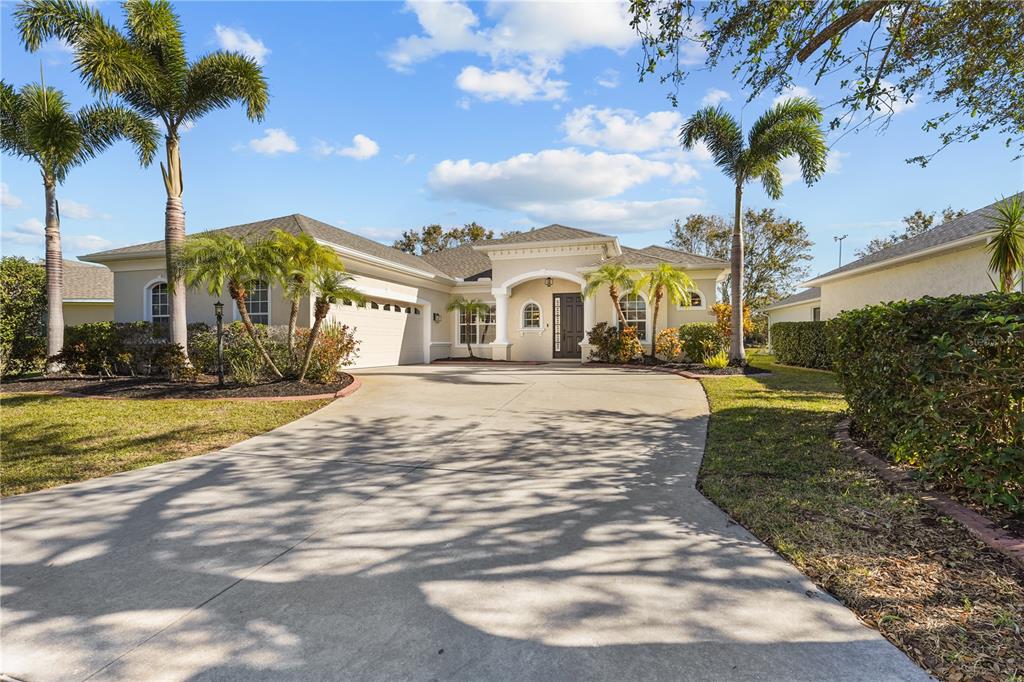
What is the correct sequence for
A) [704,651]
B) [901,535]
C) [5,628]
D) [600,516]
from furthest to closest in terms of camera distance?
[600,516]
[901,535]
[5,628]
[704,651]

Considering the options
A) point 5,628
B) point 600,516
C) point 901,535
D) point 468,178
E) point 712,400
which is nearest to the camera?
point 5,628

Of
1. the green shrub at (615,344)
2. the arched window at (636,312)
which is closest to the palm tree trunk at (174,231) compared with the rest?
the green shrub at (615,344)

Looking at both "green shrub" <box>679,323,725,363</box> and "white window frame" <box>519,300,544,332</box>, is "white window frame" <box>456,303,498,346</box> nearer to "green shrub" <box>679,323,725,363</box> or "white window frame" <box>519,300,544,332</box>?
"white window frame" <box>519,300,544,332</box>

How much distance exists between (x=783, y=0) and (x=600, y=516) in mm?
7418

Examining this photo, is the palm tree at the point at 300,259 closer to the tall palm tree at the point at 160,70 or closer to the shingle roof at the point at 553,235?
the tall palm tree at the point at 160,70

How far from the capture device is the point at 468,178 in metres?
31.0

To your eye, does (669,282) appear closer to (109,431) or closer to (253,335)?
(253,335)

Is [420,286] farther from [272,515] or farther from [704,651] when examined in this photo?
[704,651]

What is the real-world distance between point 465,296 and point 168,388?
12628mm

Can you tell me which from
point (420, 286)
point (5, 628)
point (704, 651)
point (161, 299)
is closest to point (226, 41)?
point (161, 299)

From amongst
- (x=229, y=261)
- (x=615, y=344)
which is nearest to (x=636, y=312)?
(x=615, y=344)

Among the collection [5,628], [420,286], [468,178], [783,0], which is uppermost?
[468,178]

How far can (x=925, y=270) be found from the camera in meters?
14.0

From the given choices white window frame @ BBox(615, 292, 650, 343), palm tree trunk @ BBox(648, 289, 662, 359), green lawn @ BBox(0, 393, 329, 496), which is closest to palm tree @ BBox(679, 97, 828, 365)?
palm tree trunk @ BBox(648, 289, 662, 359)
